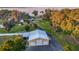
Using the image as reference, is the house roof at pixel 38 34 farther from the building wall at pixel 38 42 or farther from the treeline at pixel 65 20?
the treeline at pixel 65 20

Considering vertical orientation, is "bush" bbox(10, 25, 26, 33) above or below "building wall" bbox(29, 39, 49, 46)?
above

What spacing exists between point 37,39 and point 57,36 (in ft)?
0.74

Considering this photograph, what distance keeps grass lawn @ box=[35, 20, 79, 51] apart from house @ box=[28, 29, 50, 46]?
79mm

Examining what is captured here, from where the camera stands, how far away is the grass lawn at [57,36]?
185cm

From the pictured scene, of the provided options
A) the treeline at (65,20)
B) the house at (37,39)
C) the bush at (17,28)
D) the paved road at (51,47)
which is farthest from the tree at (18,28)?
the treeline at (65,20)

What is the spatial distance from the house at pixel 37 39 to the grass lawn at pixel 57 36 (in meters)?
0.08

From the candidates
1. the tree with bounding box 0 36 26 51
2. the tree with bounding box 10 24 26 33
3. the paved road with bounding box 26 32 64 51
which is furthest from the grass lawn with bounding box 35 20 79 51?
the tree with bounding box 0 36 26 51

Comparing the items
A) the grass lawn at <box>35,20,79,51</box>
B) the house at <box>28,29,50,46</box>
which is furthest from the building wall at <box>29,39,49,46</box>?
the grass lawn at <box>35,20,79,51</box>

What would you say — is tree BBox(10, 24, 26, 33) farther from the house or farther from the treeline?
the treeline

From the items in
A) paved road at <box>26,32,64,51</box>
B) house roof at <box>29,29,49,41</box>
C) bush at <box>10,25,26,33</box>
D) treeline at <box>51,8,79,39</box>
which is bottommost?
paved road at <box>26,32,64,51</box>

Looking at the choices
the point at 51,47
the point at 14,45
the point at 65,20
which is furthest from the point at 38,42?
the point at 65,20

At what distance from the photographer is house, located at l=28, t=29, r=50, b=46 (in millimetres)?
1840

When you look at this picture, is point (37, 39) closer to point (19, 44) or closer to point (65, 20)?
point (19, 44)
